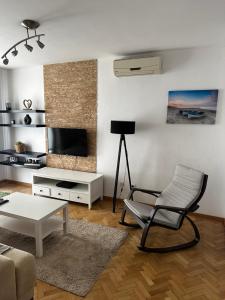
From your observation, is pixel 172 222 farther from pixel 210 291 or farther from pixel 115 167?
pixel 115 167

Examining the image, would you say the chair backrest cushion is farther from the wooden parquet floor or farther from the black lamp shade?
the black lamp shade

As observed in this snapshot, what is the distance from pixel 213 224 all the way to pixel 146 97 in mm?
2125

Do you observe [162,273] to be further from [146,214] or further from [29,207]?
[29,207]

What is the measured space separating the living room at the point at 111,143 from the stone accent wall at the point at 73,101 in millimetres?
19

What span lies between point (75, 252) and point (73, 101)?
2.56 metres

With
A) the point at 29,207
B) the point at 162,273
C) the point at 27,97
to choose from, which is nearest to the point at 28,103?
the point at 27,97

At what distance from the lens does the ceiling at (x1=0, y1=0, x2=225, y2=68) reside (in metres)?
1.88

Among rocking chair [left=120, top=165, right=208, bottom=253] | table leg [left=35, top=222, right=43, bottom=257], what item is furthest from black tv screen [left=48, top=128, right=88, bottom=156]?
table leg [left=35, top=222, right=43, bottom=257]

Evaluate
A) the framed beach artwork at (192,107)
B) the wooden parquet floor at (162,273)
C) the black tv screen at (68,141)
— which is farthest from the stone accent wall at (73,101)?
the wooden parquet floor at (162,273)

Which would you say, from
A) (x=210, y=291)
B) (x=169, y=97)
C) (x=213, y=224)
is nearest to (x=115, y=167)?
(x=169, y=97)

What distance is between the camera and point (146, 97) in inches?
135

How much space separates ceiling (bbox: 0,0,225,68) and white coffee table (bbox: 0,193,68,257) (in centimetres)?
202

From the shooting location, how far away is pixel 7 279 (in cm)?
143

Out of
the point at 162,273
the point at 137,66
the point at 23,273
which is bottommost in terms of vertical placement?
the point at 162,273
